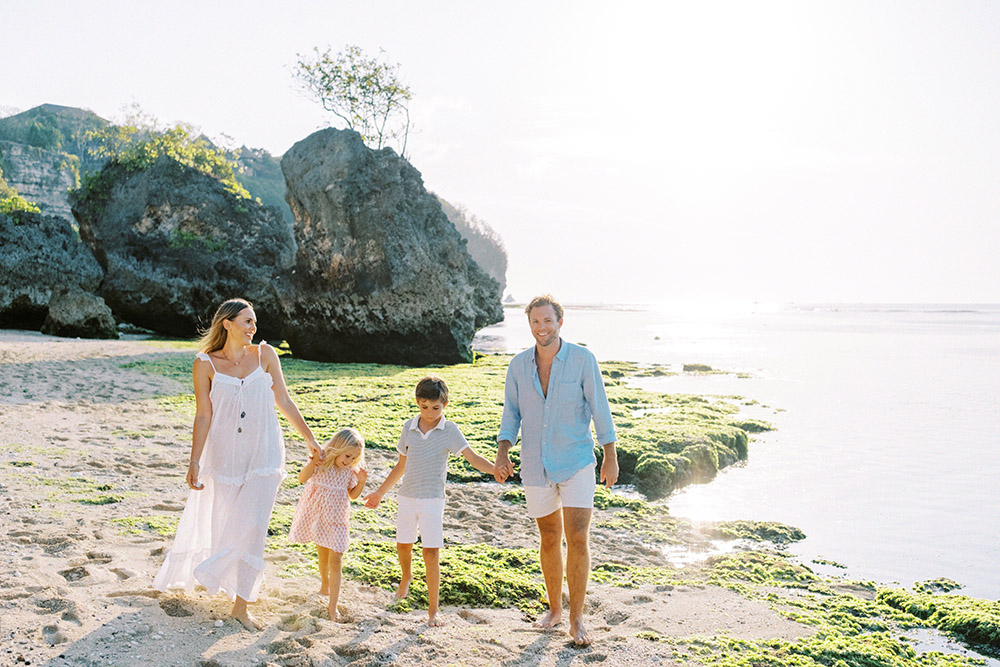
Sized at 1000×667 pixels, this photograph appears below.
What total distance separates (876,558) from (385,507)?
4.83 m

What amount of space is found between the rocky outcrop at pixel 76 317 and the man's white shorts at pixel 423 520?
67.4ft

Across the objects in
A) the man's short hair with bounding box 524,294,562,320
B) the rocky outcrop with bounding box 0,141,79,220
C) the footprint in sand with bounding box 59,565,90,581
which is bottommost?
the footprint in sand with bounding box 59,565,90,581

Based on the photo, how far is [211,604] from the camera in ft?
14.7

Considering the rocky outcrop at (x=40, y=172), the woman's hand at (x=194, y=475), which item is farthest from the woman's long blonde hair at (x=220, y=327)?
the rocky outcrop at (x=40, y=172)

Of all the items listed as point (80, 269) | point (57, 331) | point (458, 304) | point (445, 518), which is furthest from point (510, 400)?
point (80, 269)

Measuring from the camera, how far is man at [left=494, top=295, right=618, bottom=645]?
4.46 m

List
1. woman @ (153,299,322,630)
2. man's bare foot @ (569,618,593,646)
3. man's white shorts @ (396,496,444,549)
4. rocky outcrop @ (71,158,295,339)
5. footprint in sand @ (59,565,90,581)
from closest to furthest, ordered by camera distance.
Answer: woman @ (153,299,322,630) < man's bare foot @ (569,618,593,646) < man's white shorts @ (396,496,444,549) < footprint in sand @ (59,565,90,581) < rocky outcrop @ (71,158,295,339)

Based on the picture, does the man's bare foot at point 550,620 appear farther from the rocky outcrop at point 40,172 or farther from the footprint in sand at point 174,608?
the rocky outcrop at point 40,172

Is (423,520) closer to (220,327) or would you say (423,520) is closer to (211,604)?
(211,604)

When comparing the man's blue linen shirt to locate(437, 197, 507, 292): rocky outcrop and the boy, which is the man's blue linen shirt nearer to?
the boy

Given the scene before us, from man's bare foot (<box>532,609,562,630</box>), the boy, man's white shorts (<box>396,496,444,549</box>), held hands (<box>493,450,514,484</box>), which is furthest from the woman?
man's bare foot (<box>532,609,562,630</box>)

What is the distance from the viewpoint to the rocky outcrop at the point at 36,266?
2306 centimetres

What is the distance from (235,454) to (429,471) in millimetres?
1144

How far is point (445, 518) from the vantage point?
741cm
